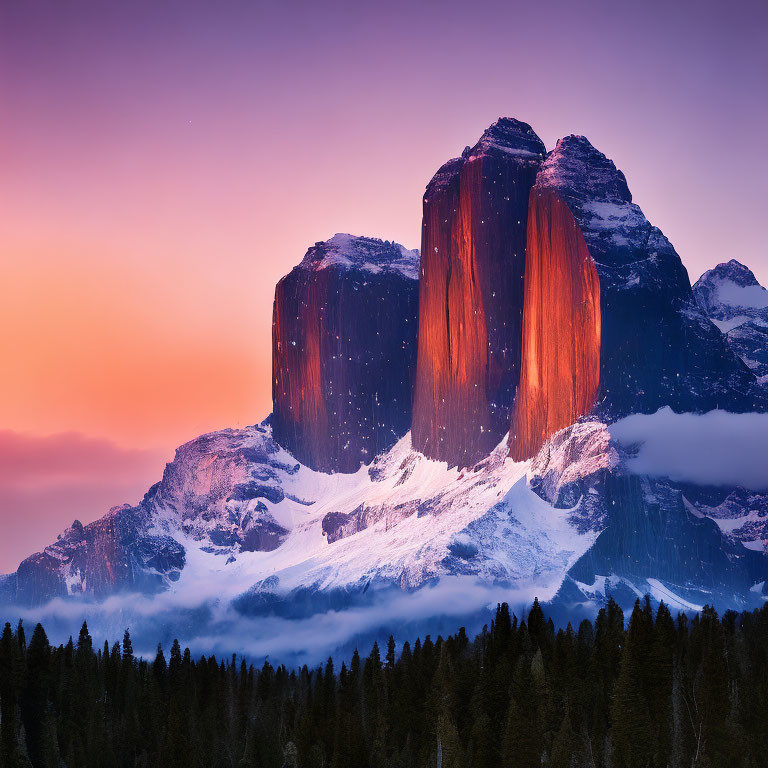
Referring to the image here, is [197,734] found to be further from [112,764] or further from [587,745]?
[587,745]

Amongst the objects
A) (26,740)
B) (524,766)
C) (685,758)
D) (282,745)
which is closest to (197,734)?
(282,745)

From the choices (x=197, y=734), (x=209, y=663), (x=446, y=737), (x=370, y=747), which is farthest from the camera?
(x=209, y=663)

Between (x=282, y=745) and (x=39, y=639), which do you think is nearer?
(x=282, y=745)

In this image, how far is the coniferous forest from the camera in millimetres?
123938

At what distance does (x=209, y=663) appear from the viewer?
193625 mm

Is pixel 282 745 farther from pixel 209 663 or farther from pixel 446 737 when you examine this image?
pixel 209 663

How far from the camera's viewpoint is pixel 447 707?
14025 cm

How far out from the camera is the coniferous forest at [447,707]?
124 metres

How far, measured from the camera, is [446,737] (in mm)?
133250

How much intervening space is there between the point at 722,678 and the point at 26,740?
2957 inches

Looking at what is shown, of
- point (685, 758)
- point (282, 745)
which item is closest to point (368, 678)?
point (282, 745)

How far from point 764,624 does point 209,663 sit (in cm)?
7222

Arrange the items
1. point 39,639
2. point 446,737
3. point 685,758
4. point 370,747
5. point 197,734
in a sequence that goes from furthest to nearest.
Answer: point 39,639, point 197,734, point 370,747, point 446,737, point 685,758

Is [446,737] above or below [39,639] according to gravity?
below
